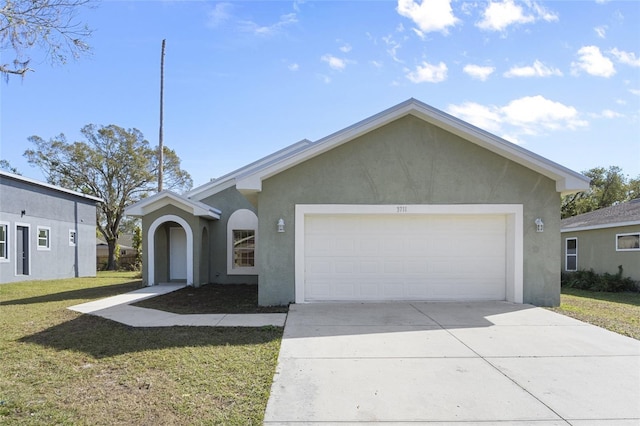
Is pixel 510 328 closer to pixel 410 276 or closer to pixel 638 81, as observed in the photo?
pixel 410 276

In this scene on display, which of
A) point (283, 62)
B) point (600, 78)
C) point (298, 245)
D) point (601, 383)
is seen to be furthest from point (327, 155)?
Result: point (600, 78)

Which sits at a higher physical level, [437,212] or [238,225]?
[437,212]

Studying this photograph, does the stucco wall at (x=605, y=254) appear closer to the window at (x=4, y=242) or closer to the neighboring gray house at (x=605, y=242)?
the neighboring gray house at (x=605, y=242)

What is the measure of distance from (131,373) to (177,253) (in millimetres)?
11233

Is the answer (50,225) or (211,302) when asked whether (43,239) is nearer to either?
(50,225)

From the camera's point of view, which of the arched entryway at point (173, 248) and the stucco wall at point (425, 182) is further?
the arched entryway at point (173, 248)

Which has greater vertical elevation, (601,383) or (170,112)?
(170,112)

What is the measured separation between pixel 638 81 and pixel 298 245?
9701 mm

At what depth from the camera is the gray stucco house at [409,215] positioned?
31.4 ft

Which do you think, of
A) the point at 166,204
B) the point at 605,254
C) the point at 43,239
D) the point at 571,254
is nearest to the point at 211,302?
the point at 166,204

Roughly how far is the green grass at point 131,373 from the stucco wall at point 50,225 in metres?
11.0

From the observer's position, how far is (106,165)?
32.8m

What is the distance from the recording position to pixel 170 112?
80.4 ft

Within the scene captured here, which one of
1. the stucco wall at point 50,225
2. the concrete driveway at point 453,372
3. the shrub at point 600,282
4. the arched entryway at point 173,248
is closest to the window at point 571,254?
the shrub at point 600,282
